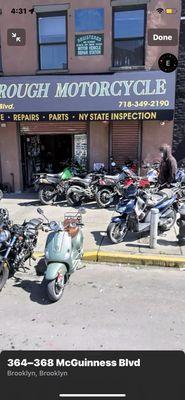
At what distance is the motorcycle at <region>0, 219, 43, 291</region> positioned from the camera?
562cm

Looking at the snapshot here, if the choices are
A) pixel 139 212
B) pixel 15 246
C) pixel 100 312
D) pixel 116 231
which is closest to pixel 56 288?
pixel 100 312

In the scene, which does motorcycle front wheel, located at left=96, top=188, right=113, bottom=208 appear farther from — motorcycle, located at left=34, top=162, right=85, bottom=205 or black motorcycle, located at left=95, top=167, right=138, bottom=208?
motorcycle, located at left=34, top=162, right=85, bottom=205

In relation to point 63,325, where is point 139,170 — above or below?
above

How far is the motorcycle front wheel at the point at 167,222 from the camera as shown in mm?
7723

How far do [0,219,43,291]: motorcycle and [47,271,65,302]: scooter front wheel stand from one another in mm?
908

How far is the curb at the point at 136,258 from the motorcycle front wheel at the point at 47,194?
160 inches

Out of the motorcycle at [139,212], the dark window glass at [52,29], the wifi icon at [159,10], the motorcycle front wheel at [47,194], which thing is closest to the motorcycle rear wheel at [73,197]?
the motorcycle front wheel at [47,194]

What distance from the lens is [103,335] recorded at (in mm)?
4434

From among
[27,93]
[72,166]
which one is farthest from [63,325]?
[27,93]

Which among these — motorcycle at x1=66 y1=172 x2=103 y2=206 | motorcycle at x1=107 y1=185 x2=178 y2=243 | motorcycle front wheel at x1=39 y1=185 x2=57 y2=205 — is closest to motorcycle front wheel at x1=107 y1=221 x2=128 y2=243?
motorcycle at x1=107 y1=185 x2=178 y2=243

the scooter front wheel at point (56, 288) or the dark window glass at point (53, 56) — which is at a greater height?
the dark window glass at point (53, 56)

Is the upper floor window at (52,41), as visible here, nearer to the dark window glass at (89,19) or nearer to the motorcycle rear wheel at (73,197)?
the dark window glass at (89,19)

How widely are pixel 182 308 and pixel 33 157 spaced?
29.6 feet
